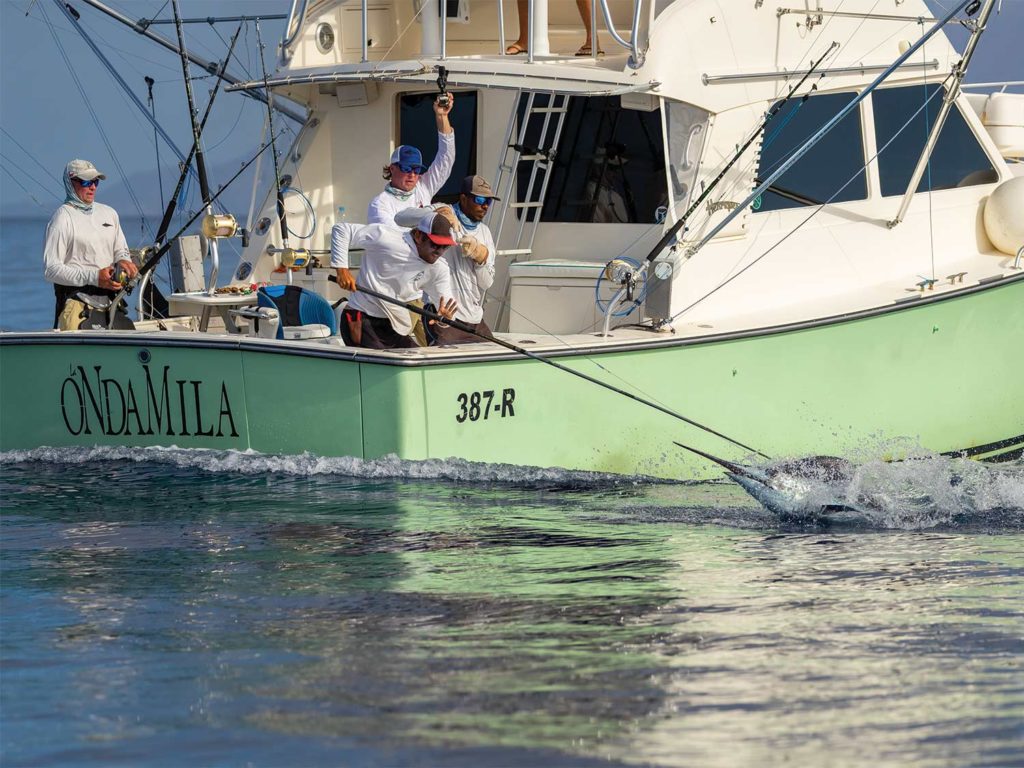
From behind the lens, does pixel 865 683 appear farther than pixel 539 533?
No

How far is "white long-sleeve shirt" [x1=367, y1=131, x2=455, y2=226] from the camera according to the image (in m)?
9.72

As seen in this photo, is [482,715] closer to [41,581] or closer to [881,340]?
[41,581]

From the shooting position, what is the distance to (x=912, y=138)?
1101cm

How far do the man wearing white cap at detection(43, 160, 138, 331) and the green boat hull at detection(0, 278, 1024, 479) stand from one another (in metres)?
0.85

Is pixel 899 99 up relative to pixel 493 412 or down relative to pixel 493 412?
up

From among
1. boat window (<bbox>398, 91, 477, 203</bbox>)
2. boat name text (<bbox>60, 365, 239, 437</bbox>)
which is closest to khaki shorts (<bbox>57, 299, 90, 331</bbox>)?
boat name text (<bbox>60, 365, 239, 437</bbox>)

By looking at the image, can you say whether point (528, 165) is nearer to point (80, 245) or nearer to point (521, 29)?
point (521, 29)

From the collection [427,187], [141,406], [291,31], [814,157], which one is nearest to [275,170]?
[291,31]

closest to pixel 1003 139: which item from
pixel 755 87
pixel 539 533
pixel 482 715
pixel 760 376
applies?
pixel 755 87

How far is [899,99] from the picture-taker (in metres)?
11.0

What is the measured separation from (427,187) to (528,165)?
2.69ft

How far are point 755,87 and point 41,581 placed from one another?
561cm

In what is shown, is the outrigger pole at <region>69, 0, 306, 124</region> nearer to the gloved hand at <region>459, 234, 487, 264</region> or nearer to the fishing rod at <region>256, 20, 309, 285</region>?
the fishing rod at <region>256, 20, 309, 285</region>

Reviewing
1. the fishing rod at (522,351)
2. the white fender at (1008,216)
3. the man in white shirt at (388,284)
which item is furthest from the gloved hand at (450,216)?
the white fender at (1008,216)
